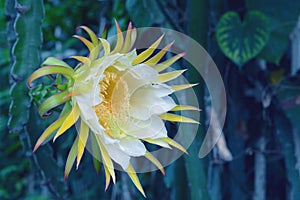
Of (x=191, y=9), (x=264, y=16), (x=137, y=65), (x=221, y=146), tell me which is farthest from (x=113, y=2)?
(x=137, y=65)

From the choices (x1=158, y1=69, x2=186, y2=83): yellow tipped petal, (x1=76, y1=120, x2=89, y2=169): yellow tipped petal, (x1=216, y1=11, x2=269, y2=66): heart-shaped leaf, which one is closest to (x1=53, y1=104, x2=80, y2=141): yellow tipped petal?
(x1=76, y1=120, x2=89, y2=169): yellow tipped petal

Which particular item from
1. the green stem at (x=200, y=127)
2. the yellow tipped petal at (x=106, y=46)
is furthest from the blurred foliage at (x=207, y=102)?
the yellow tipped petal at (x=106, y=46)

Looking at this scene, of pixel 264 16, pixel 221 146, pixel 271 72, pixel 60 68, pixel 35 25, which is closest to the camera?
pixel 60 68

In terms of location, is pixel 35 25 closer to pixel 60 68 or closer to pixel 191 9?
pixel 60 68

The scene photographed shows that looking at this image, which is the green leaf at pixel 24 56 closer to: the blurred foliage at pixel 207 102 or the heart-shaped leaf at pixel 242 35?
the blurred foliage at pixel 207 102

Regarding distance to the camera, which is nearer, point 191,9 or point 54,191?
point 54,191

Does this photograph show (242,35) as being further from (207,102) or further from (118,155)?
(118,155)

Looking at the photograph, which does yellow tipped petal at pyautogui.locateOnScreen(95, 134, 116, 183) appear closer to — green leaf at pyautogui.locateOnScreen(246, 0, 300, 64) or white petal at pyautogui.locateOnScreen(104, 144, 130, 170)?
white petal at pyautogui.locateOnScreen(104, 144, 130, 170)

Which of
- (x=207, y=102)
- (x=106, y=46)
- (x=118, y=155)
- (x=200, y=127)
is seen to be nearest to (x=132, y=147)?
(x=118, y=155)
